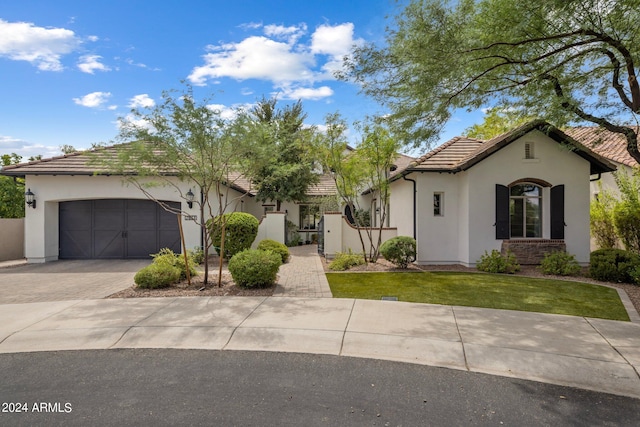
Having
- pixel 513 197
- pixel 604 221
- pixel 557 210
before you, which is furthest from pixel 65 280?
pixel 604 221

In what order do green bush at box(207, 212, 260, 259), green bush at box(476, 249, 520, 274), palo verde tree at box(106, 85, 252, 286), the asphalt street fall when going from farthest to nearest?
green bush at box(207, 212, 260, 259) < green bush at box(476, 249, 520, 274) < palo verde tree at box(106, 85, 252, 286) < the asphalt street

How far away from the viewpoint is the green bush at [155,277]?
861 cm

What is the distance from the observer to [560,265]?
1080 centimetres

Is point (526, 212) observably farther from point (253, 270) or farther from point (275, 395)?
point (275, 395)

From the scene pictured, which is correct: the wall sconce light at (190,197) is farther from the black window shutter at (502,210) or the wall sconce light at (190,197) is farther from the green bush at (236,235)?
the black window shutter at (502,210)

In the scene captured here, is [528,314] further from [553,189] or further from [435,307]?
[553,189]

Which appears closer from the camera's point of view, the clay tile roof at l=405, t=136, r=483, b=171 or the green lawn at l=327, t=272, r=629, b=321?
the green lawn at l=327, t=272, r=629, b=321

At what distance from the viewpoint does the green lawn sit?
7.20 m

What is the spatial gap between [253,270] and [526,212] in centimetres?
982

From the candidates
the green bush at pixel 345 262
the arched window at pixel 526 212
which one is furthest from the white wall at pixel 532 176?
the green bush at pixel 345 262

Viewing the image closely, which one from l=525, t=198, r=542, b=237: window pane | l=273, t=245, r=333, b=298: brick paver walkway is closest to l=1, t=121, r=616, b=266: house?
l=525, t=198, r=542, b=237: window pane

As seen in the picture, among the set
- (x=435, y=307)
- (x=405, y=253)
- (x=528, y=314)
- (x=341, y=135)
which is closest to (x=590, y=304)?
(x=528, y=314)

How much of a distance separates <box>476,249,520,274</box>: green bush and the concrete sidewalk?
4.86 m

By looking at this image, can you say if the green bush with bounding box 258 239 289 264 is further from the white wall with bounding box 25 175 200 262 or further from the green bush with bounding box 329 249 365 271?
the white wall with bounding box 25 175 200 262
